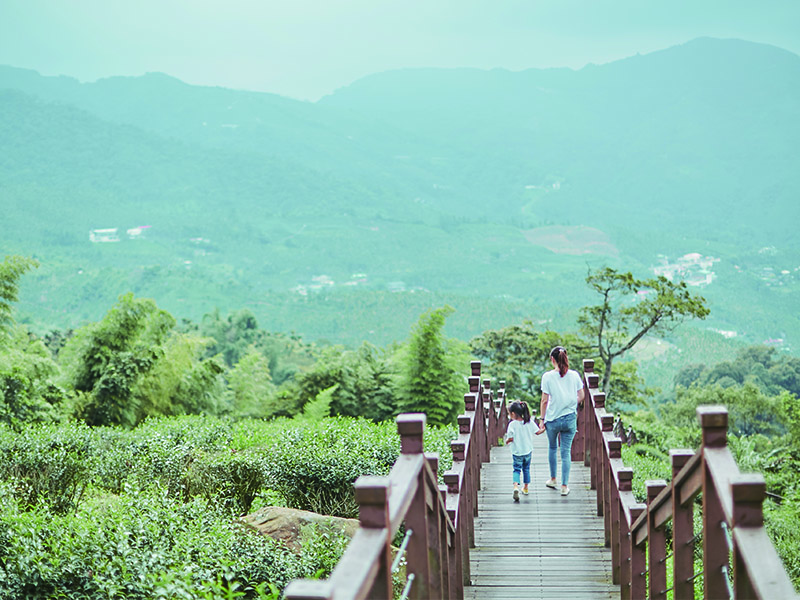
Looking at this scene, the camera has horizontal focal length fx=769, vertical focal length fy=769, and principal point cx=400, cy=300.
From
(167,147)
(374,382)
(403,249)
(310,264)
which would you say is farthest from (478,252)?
(374,382)

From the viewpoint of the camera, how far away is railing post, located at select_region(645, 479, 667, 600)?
3.31 meters

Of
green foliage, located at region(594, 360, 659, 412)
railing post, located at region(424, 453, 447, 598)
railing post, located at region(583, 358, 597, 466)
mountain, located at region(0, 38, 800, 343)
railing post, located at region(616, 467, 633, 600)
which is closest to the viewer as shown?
railing post, located at region(424, 453, 447, 598)

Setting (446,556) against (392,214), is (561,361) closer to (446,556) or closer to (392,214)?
(446,556)

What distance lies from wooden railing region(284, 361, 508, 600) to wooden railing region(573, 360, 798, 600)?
0.83 metres

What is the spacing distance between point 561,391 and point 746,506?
3884 mm

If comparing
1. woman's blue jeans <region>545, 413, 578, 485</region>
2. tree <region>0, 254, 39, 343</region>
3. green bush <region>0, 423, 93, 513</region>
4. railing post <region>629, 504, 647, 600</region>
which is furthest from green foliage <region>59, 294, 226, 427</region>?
railing post <region>629, 504, 647, 600</region>

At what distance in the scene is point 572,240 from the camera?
140m

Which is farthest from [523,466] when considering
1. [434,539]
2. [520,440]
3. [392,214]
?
[392,214]

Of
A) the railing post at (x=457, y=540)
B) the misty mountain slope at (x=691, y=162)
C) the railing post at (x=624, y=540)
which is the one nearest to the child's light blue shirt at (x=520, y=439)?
the railing post at (x=457, y=540)

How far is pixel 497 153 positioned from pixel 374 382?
17958cm

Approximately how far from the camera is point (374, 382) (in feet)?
69.8

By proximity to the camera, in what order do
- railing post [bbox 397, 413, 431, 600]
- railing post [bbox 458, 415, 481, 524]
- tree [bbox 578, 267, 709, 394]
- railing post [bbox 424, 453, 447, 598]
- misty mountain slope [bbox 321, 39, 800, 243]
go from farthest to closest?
1. misty mountain slope [bbox 321, 39, 800, 243]
2. tree [bbox 578, 267, 709, 394]
3. railing post [bbox 458, 415, 481, 524]
4. railing post [bbox 424, 453, 447, 598]
5. railing post [bbox 397, 413, 431, 600]

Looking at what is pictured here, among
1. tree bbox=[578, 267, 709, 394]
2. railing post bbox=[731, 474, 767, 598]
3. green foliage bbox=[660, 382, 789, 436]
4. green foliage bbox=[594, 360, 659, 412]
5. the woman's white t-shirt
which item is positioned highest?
railing post bbox=[731, 474, 767, 598]

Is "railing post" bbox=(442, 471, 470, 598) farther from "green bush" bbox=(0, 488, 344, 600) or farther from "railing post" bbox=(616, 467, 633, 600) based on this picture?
"green bush" bbox=(0, 488, 344, 600)
